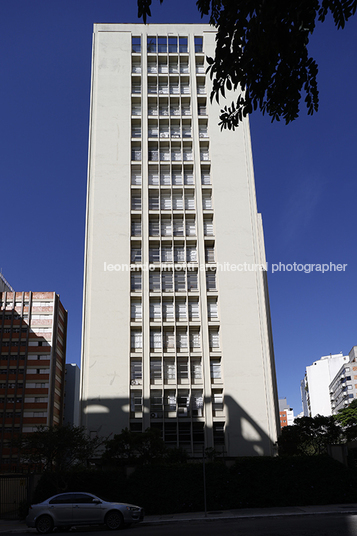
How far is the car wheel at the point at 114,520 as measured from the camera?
18.5m

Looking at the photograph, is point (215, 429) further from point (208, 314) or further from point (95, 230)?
point (95, 230)

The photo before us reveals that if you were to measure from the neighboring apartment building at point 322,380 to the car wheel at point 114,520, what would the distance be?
130m

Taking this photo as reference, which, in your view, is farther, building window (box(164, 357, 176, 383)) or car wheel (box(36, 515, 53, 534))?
building window (box(164, 357, 176, 383))

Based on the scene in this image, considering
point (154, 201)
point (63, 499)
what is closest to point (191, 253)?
point (154, 201)

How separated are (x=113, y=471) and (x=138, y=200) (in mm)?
25187

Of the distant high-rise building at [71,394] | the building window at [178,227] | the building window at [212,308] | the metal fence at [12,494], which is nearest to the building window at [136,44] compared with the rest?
the building window at [178,227]

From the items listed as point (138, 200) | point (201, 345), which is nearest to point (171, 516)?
point (201, 345)

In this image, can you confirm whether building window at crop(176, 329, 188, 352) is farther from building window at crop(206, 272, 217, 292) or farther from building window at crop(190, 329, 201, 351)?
building window at crop(206, 272, 217, 292)

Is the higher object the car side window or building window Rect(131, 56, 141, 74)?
building window Rect(131, 56, 141, 74)

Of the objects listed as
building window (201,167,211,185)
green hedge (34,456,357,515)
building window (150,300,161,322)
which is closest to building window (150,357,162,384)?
building window (150,300,161,322)

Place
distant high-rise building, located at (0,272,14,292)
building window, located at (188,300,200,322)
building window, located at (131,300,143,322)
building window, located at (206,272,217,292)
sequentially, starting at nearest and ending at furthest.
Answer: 1. building window, located at (131,300,143,322)
2. building window, located at (188,300,200,322)
3. building window, located at (206,272,217,292)
4. distant high-rise building, located at (0,272,14,292)

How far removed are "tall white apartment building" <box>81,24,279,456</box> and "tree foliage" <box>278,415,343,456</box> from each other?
210 centimetres

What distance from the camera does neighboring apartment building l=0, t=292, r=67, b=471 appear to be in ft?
243

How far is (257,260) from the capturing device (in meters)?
40.9
